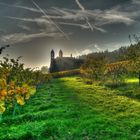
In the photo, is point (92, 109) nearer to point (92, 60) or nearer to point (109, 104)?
point (109, 104)

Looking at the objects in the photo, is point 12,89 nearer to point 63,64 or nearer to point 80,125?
point 80,125

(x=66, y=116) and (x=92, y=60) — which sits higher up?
(x=92, y=60)

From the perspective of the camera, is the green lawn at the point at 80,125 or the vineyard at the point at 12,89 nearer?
the green lawn at the point at 80,125

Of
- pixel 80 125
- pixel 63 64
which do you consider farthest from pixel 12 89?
pixel 63 64

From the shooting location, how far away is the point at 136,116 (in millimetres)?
26047

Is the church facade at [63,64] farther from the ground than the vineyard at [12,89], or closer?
farther from the ground

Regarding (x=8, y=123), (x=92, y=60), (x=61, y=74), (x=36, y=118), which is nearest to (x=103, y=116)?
(x=36, y=118)

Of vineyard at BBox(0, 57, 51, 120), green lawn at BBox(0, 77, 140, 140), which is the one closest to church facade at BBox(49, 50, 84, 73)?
vineyard at BBox(0, 57, 51, 120)

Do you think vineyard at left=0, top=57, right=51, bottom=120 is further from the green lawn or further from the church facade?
the church facade

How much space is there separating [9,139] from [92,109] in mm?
11800

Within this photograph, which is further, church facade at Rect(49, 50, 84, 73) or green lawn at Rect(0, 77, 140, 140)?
church facade at Rect(49, 50, 84, 73)

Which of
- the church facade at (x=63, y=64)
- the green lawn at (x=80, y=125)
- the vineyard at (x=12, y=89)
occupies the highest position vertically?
the church facade at (x=63, y=64)

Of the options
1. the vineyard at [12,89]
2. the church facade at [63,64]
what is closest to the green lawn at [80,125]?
the vineyard at [12,89]

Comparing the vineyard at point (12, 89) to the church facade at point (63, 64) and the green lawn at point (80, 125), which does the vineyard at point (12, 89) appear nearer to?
the green lawn at point (80, 125)
